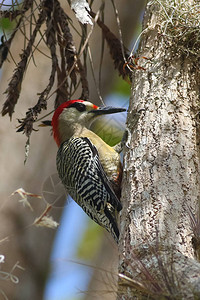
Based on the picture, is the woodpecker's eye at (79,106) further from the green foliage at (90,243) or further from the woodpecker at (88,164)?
the green foliage at (90,243)

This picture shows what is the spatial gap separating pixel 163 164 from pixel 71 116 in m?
1.57

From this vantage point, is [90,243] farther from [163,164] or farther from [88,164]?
[163,164]

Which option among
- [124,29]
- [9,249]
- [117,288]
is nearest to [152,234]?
[117,288]

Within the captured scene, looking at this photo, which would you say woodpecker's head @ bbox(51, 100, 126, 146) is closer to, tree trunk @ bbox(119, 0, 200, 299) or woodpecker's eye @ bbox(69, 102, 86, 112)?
woodpecker's eye @ bbox(69, 102, 86, 112)

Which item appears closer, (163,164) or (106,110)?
(163,164)

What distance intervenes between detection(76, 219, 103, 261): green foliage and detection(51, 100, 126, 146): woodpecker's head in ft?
6.72

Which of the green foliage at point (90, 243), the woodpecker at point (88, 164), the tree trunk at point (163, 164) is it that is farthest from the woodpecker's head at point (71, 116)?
the green foliage at point (90, 243)

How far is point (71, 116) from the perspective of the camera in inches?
156

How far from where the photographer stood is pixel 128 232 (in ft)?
7.76

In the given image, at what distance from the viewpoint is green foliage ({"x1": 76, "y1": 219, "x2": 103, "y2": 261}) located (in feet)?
19.0

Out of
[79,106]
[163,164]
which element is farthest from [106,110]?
[163,164]

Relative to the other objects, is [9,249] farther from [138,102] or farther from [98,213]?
[138,102]

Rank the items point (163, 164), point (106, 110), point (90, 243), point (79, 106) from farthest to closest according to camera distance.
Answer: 1. point (90, 243)
2. point (79, 106)
3. point (106, 110)
4. point (163, 164)

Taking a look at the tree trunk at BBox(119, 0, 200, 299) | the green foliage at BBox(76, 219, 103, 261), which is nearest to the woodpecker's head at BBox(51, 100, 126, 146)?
the tree trunk at BBox(119, 0, 200, 299)
